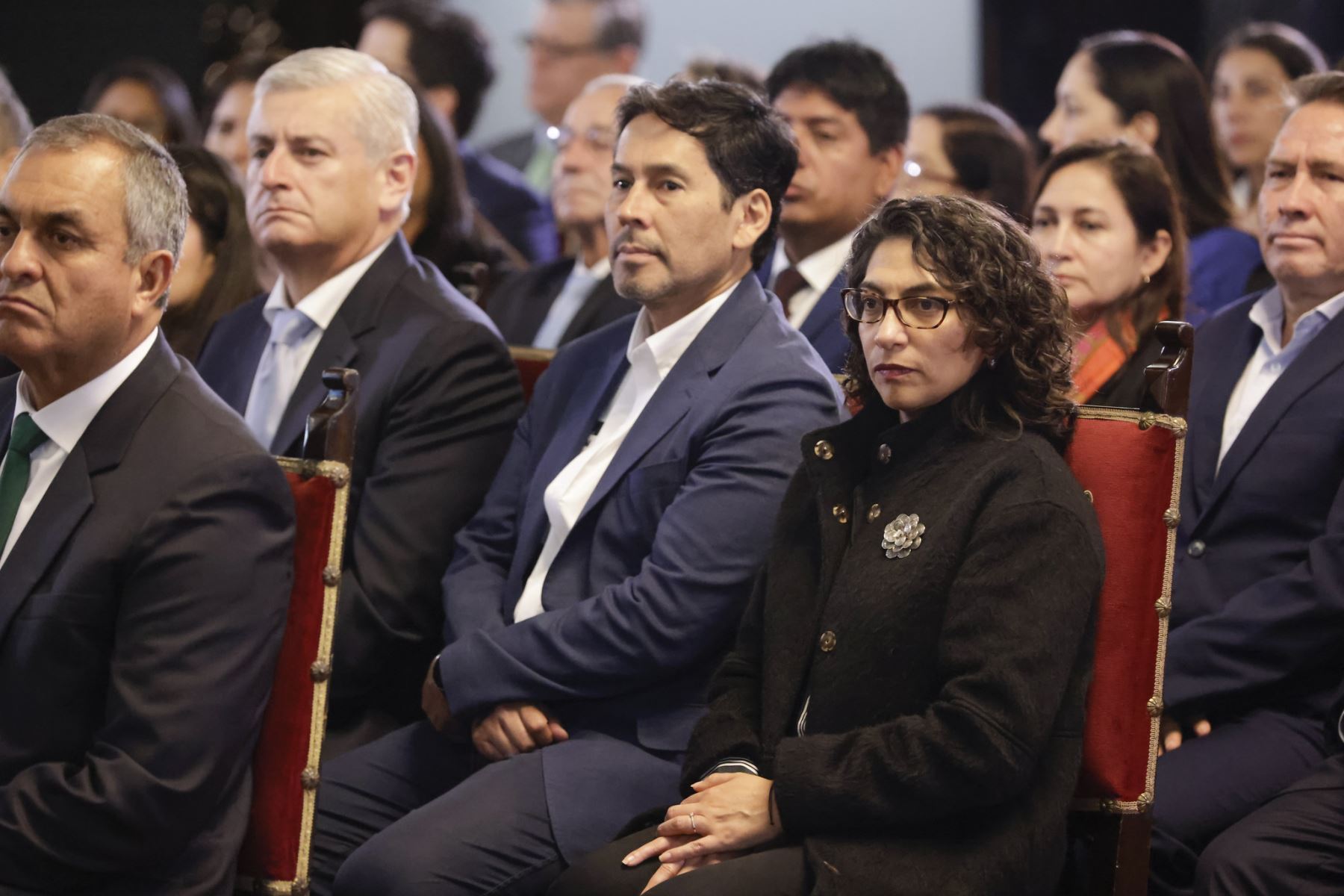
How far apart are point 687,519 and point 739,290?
480mm

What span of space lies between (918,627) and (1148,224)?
1.44 metres

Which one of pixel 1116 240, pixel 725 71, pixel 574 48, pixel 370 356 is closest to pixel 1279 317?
pixel 1116 240

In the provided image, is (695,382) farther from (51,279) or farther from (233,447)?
(51,279)

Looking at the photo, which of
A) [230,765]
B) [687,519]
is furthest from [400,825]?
[687,519]

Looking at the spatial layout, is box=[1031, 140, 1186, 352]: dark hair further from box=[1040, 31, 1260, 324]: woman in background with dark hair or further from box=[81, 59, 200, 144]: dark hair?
box=[81, 59, 200, 144]: dark hair

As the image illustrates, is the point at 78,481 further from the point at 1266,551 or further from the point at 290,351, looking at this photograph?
the point at 1266,551

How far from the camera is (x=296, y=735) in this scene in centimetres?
210

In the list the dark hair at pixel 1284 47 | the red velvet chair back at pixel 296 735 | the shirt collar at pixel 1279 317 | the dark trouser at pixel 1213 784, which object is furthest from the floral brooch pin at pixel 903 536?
the dark hair at pixel 1284 47

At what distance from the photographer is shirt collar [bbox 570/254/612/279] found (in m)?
4.16

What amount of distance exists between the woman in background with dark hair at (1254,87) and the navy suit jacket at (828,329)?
4.83 feet

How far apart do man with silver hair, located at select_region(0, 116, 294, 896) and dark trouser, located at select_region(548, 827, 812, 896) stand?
1.57 feet

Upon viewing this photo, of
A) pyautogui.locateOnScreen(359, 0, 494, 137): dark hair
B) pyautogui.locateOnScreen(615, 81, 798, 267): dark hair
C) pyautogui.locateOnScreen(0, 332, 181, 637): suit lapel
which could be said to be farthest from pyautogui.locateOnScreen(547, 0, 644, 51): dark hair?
pyautogui.locateOnScreen(0, 332, 181, 637): suit lapel

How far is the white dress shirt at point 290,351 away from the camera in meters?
3.02

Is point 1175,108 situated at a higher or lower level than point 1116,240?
higher
